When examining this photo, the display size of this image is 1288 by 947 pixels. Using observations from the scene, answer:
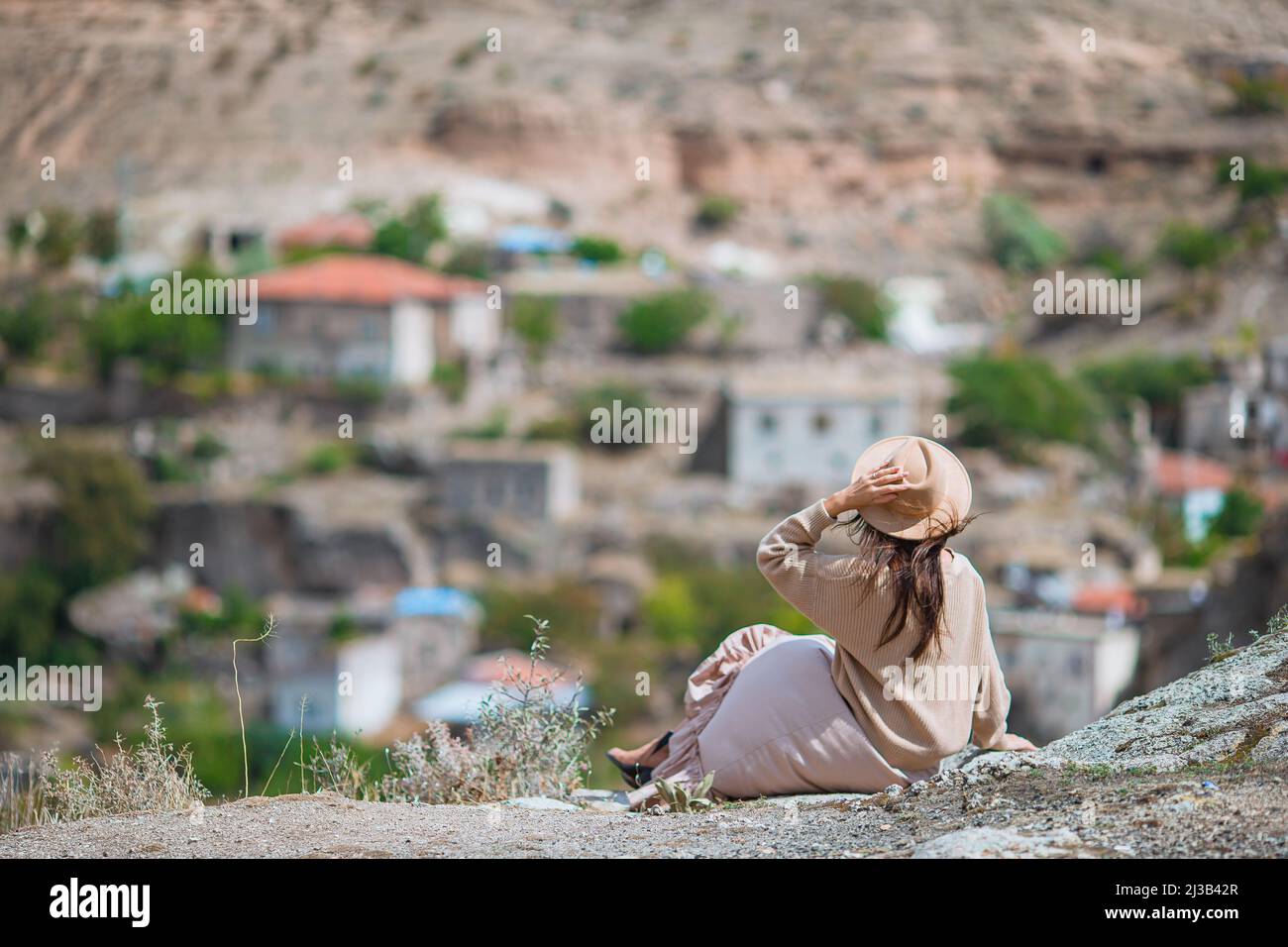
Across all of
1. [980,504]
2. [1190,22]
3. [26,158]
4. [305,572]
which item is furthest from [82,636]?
[1190,22]

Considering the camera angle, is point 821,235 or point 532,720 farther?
point 821,235

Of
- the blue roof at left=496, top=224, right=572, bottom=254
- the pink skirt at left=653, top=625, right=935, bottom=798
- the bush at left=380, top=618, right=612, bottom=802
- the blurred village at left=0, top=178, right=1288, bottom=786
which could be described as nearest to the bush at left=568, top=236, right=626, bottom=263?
the blurred village at left=0, top=178, right=1288, bottom=786

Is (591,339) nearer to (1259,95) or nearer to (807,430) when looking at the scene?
(807,430)

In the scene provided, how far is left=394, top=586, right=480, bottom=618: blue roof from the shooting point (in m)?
30.2

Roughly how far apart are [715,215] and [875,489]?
43.2 m

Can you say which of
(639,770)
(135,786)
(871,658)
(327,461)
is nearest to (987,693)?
(871,658)

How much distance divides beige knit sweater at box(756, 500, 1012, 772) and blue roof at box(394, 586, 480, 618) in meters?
25.2

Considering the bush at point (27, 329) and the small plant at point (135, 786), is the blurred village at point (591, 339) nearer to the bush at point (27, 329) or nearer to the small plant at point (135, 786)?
the bush at point (27, 329)

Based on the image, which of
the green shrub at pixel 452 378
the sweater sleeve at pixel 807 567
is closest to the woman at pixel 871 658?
the sweater sleeve at pixel 807 567

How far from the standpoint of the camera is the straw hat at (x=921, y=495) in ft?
15.6
